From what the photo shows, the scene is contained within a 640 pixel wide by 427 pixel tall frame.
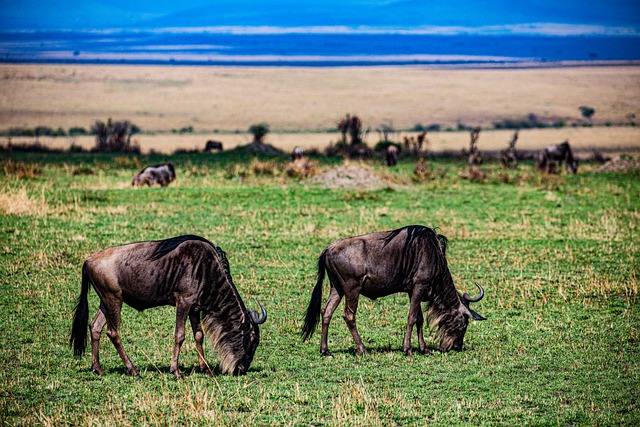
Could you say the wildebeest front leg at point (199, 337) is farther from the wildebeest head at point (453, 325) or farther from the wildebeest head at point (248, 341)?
the wildebeest head at point (453, 325)

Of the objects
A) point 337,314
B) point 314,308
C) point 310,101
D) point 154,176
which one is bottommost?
point 337,314

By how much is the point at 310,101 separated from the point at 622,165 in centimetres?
7297

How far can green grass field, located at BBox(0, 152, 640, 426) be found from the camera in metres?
9.55

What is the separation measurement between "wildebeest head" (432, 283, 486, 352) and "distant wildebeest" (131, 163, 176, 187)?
2015 centimetres

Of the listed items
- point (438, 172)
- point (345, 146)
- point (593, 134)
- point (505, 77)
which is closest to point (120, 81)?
point (505, 77)

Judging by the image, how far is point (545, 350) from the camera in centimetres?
1197

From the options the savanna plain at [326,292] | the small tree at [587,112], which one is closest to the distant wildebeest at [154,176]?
the savanna plain at [326,292]

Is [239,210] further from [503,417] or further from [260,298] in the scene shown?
[503,417]

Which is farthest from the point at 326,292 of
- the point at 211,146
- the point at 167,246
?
the point at 211,146

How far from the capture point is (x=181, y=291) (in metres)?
10.4

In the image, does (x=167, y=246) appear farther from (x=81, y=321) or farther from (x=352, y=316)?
(x=352, y=316)

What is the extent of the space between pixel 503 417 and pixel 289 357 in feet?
11.0

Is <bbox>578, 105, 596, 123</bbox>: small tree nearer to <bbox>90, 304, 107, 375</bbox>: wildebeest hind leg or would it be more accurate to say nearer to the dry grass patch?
the dry grass patch

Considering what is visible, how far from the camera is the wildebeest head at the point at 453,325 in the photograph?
1184 cm
